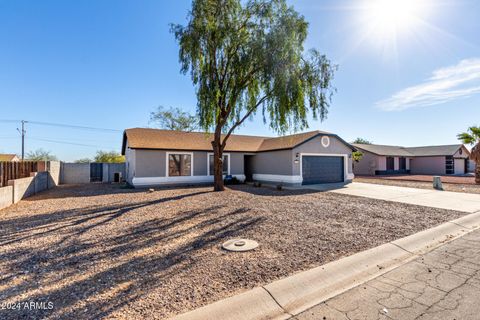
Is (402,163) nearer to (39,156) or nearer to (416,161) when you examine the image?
(416,161)

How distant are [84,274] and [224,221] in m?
3.75

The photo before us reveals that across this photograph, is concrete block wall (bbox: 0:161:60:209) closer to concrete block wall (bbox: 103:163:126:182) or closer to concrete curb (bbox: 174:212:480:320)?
concrete block wall (bbox: 103:163:126:182)

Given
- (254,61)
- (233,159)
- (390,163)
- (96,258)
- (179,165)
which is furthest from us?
(390,163)

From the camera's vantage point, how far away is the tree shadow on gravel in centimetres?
290

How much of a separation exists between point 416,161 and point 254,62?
99.4 feet

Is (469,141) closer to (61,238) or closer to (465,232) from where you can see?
(465,232)

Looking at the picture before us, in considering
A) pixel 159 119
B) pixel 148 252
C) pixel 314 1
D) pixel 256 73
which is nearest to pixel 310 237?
pixel 148 252

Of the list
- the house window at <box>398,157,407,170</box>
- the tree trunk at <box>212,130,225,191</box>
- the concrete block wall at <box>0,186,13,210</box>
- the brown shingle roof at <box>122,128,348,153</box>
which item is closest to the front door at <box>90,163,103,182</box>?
the brown shingle roof at <box>122,128,348,153</box>

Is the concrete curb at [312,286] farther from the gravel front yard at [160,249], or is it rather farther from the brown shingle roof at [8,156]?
the brown shingle roof at [8,156]

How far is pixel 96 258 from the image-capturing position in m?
4.15

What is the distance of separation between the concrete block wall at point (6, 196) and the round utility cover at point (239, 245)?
897 cm

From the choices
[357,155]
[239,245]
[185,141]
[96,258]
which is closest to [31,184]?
[185,141]

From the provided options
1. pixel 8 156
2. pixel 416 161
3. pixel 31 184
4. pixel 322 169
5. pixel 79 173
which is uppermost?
pixel 8 156

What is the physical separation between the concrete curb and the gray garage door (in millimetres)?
10998
